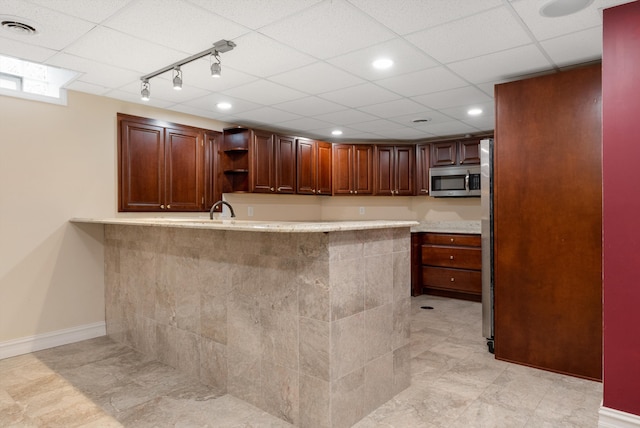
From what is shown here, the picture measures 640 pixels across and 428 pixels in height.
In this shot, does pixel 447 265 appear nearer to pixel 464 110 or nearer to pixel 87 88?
pixel 464 110

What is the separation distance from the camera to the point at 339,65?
2.92 meters

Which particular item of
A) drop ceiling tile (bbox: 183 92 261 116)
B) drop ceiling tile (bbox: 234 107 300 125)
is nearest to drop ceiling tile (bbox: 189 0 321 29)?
drop ceiling tile (bbox: 183 92 261 116)

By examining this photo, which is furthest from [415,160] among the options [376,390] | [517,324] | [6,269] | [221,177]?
[6,269]

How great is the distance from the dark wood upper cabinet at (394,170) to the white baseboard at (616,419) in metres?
3.95

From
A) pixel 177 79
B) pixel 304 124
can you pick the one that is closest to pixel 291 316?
pixel 177 79

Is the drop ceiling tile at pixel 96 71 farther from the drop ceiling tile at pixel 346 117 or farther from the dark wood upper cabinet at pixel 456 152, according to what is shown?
the dark wood upper cabinet at pixel 456 152

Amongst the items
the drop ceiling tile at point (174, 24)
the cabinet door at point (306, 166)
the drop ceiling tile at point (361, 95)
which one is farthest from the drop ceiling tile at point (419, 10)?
the cabinet door at point (306, 166)

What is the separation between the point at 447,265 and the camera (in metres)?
5.27

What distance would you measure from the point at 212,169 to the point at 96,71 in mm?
1692

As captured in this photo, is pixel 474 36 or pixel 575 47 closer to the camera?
pixel 474 36

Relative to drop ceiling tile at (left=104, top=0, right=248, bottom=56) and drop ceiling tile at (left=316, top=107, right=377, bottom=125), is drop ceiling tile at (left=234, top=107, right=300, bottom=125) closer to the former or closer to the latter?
drop ceiling tile at (left=316, top=107, right=377, bottom=125)

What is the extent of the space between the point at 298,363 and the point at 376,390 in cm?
54

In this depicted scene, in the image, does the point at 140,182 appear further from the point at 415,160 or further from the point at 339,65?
the point at 415,160

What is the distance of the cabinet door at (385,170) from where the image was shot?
5793 mm
